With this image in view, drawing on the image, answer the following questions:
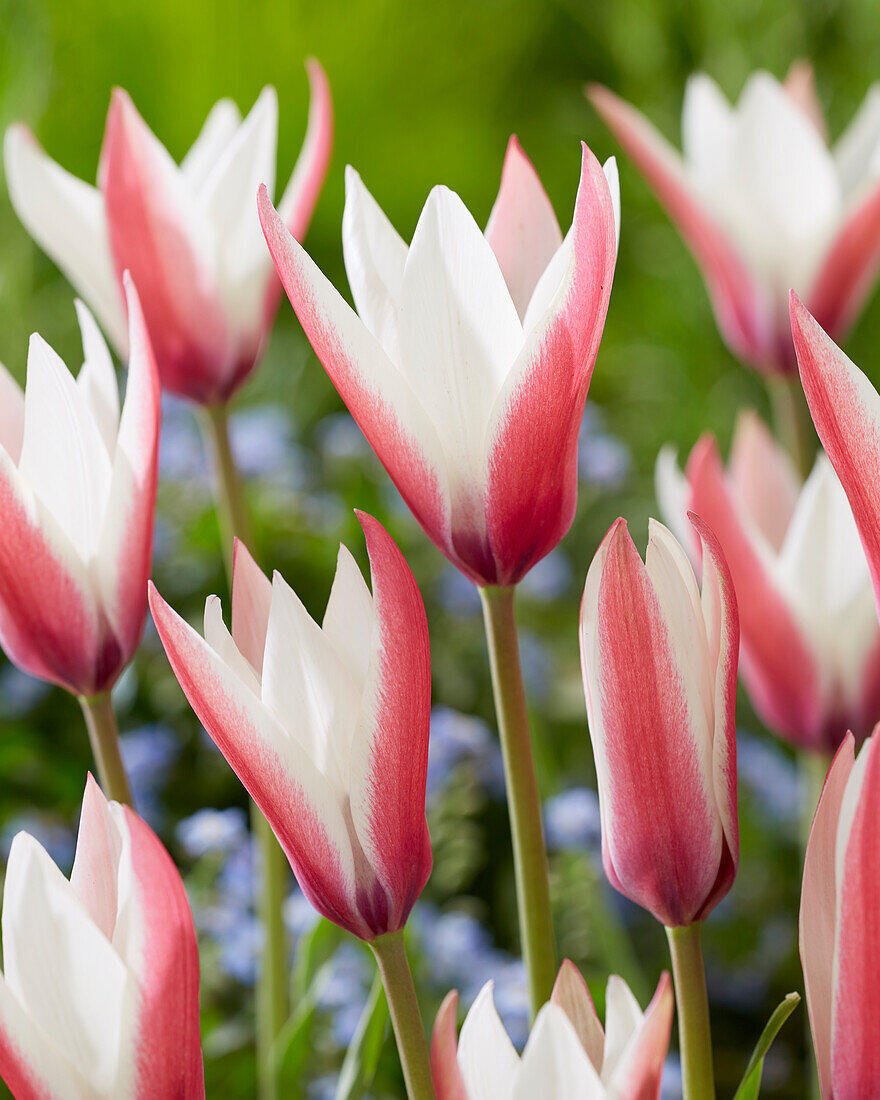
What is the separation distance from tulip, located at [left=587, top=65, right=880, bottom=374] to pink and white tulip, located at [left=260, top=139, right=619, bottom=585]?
0.21 meters

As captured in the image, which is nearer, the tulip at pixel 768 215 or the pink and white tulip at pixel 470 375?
the pink and white tulip at pixel 470 375

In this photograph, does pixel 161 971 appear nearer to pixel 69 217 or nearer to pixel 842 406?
pixel 842 406

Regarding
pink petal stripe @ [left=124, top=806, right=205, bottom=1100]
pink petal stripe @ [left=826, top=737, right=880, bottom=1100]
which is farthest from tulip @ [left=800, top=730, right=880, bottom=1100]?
pink petal stripe @ [left=124, top=806, right=205, bottom=1100]

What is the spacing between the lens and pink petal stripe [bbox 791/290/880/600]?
22 centimetres

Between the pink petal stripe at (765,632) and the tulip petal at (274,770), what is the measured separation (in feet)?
0.54

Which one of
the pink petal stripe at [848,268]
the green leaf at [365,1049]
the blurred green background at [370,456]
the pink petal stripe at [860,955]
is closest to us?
the pink petal stripe at [860,955]

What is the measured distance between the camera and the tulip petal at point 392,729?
0.23 metres

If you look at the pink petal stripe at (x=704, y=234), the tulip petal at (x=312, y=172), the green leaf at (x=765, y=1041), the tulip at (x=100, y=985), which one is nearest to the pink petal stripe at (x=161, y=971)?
the tulip at (x=100, y=985)

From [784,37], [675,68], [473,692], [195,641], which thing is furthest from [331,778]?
[675,68]

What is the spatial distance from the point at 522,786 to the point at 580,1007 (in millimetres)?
48

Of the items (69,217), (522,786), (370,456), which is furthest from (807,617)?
(370,456)

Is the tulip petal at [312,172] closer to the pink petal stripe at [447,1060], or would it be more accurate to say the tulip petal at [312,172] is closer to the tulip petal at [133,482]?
the tulip petal at [133,482]

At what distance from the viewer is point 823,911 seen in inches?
9.2

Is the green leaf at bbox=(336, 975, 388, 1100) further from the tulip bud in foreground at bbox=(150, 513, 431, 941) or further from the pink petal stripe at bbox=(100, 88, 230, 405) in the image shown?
the pink petal stripe at bbox=(100, 88, 230, 405)
